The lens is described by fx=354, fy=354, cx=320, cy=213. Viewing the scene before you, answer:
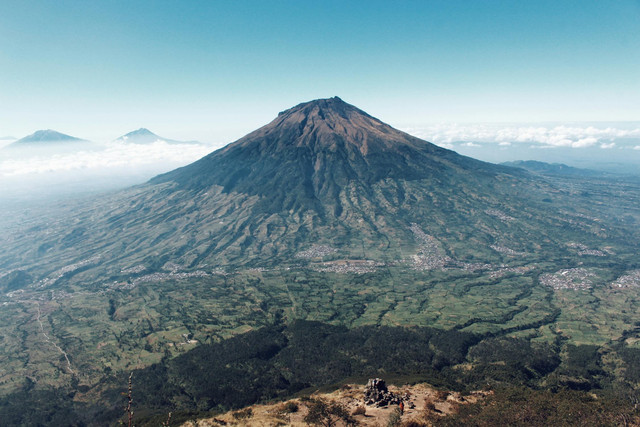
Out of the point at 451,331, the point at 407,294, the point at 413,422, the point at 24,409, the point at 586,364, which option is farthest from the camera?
the point at 407,294

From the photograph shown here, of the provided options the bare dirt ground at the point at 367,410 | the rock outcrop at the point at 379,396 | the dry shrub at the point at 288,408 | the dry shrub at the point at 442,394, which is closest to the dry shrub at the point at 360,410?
the bare dirt ground at the point at 367,410

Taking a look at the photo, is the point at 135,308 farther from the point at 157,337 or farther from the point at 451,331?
the point at 451,331

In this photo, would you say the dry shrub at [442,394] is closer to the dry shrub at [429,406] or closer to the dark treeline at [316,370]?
the dry shrub at [429,406]

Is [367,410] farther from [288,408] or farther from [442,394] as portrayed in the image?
[442,394]

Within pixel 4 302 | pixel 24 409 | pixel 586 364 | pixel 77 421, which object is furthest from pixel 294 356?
pixel 4 302

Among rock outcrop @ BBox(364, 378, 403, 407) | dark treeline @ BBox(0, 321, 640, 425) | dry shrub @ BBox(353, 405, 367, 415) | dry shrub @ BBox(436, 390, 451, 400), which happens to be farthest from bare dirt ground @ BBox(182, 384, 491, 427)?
dark treeline @ BBox(0, 321, 640, 425)

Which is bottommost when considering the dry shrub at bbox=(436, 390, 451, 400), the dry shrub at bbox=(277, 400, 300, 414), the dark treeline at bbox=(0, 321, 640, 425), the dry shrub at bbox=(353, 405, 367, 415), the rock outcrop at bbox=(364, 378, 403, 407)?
the dark treeline at bbox=(0, 321, 640, 425)

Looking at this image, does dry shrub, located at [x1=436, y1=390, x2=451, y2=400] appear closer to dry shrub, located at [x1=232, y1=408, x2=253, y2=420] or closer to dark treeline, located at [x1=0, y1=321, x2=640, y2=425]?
dark treeline, located at [x1=0, y1=321, x2=640, y2=425]

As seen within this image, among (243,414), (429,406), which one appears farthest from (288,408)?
(429,406)
